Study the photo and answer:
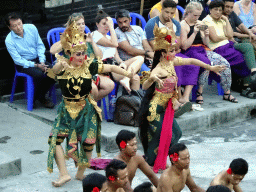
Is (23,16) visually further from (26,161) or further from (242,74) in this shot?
(242,74)

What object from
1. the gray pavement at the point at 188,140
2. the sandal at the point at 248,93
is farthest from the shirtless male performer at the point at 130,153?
the sandal at the point at 248,93

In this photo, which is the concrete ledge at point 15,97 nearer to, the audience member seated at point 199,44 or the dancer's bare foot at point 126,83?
the dancer's bare foot at point 126,83

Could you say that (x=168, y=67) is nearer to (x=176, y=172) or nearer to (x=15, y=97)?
(x=176, y=172)

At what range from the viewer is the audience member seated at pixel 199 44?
8008mm

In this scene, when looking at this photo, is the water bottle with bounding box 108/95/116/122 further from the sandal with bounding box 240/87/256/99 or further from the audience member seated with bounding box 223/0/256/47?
the audience member seated with bounding box 223/0/256/47

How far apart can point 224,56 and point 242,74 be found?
0.52 metres

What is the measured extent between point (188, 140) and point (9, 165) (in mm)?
2544

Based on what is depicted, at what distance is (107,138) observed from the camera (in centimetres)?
668

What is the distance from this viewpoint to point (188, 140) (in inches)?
287

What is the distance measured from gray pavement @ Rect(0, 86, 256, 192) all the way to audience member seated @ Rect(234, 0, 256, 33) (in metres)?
1.39

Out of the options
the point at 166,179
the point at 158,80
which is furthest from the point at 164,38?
the point at 166,179

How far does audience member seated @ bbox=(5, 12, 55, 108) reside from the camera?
24.7 ft

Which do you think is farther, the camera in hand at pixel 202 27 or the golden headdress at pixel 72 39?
the camera in hand at pixel 202 27

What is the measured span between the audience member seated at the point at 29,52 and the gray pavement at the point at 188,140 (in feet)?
1.11
